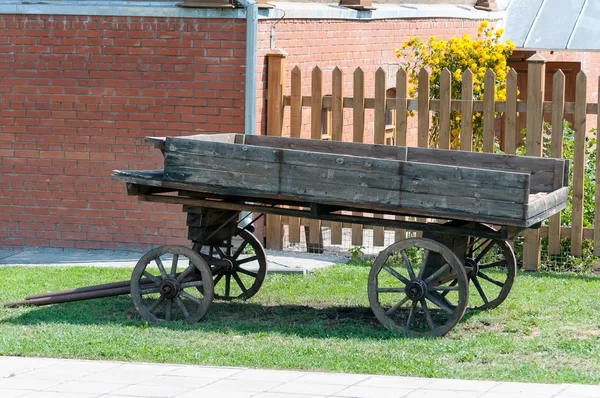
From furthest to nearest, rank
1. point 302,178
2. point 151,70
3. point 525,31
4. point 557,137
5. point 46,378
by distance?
point 525,31
point 151,70
point 557,137
point 302,178
point 46,378

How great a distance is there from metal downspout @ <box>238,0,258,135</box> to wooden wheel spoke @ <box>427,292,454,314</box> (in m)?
3.71

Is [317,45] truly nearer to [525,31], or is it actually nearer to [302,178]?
[302,178]

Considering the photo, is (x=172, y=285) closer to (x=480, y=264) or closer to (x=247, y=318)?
(x=247, y=318)

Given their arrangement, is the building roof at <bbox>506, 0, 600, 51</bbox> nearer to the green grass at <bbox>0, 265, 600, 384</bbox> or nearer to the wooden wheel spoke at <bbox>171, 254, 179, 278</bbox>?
the green grass at <bbox>0, 265, 600, 384</bbox>

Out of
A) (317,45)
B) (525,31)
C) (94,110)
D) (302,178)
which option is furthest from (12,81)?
(525,31)

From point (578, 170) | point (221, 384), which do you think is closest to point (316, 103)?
point (578, 170)

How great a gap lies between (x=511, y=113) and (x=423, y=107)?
2.85ft

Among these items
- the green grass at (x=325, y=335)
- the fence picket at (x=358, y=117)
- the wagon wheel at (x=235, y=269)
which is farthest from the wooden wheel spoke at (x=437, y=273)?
the fence picket at (x=358, y=117)

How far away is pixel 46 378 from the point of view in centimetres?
636

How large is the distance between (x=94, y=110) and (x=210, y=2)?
170 centimetres

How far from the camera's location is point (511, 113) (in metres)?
10.5

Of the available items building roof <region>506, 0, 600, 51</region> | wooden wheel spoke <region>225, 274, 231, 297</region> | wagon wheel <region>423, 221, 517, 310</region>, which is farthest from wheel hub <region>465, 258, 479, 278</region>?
building roof <region>506, 0, 600, 51</region>

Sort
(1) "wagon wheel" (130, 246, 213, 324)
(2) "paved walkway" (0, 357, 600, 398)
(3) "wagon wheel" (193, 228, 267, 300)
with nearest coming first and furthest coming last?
1. (2) "paved walkway" (0, 357, 600, 398)
2. (1) "wagon wheel" (130, 246, 213, 324)
3. (3) "wagon wheel" (193, 228, 267, 300)

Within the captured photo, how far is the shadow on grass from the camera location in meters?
7.67
